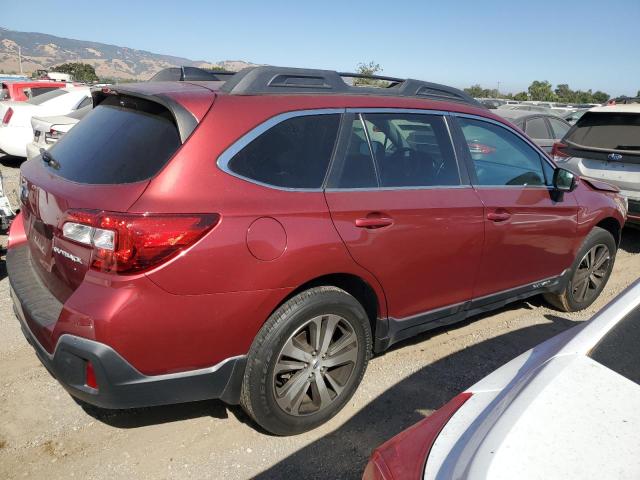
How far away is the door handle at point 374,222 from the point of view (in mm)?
2706

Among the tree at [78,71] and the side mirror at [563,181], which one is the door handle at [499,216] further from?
the tree at [78,71]

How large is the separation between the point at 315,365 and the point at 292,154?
1.08m

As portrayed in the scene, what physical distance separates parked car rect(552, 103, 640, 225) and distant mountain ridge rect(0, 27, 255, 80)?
351ft

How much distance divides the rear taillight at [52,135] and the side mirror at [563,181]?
5941 millimetres

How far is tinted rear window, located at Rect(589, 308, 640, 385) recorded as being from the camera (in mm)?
1842

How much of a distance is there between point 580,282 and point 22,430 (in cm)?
424

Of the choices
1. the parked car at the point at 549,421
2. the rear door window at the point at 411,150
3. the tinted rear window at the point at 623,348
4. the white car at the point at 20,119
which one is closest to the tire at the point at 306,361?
the rear door window at the point at 411,150

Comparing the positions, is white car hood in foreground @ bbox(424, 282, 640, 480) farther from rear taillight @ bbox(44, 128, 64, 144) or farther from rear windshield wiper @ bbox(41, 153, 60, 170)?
rear taillight @ bbox(44, 128, 64, 144)

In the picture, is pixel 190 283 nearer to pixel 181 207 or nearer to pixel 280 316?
pixel 181 207

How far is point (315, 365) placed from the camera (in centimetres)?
272

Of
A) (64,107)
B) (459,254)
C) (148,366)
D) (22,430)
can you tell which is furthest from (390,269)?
(64,107)

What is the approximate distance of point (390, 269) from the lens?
289cm

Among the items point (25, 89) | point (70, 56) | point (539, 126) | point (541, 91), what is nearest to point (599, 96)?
point (541, 91)

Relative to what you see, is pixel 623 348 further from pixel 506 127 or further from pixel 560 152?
pixel 560 152
